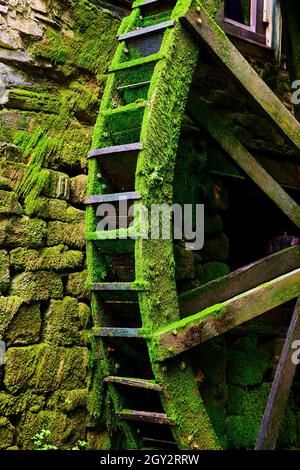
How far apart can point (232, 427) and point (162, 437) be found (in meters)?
0.94

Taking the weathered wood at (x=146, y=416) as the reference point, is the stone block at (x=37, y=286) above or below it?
above

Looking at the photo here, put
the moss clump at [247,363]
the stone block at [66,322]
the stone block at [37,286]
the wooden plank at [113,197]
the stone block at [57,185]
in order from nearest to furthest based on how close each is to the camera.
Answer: the wooden plank at [113,197] → the stone block at [37,286] → the stone block at [66,322] → the stone block at [57,185] → the moss clump at [247,363]

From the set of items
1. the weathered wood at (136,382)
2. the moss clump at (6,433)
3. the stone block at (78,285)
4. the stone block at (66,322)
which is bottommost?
the moss clump at (6,433)

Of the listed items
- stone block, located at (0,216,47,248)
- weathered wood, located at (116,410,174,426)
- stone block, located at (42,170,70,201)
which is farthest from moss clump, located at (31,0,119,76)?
weathered wood, located at (116,410,174,426)

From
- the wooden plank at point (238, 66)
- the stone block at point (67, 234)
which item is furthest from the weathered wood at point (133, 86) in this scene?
the stone block at point (67, 234)

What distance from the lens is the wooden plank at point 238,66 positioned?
3678 millimetres

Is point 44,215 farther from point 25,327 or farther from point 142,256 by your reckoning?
point 142,256

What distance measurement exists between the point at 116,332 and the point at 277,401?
1.12 meters

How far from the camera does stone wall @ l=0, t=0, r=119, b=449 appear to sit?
3.61 meters

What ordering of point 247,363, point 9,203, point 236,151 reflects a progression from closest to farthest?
point 9,203, point 236,151, point 247,363

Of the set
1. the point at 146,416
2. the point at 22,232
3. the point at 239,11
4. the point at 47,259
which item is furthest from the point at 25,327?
the point at 239,11

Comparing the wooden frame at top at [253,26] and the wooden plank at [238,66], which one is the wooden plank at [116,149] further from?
the wooden frame at top at [253,26]

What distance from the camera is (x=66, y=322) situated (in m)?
3.85

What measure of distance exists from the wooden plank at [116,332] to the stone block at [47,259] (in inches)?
19.7
